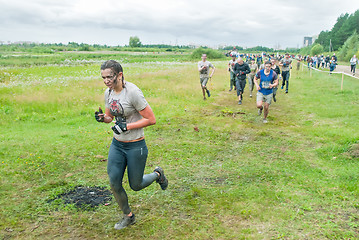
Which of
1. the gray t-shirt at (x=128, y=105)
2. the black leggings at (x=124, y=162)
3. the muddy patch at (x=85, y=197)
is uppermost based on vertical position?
the gray t-shirt at (x=128, y=105)

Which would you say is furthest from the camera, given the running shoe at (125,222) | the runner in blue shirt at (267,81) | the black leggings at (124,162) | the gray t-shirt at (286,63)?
the gray t-shirt at (286,63)

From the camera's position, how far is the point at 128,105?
3.77 meters

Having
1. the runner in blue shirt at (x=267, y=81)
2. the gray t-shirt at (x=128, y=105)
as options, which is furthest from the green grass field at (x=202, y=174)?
the gray t-shirt at (x=128, y=105)

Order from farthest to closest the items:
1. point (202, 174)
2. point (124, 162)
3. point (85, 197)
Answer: point (202, 174), point (85, 197), point (124, 162)

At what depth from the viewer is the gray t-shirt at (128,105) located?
12.3 feet

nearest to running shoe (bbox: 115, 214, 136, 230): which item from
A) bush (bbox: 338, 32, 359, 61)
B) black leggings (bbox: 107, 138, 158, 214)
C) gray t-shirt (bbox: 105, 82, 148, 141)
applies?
black leggings (bbox: 107, 138, 158, 214)

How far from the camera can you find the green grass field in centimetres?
411

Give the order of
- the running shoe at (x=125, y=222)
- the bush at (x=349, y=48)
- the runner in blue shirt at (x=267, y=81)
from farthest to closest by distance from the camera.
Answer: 1. the bush at (x=349, y=48)
2. the runner in blue shirt at (x=267, y=81)
3. the running shoe at (x=125, y=222)

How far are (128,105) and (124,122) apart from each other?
232 mm

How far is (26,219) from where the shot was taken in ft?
14.4

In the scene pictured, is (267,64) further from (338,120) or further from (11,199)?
(11,199)

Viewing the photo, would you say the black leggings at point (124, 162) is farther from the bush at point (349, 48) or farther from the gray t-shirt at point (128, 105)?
the bush at point (349, 48)

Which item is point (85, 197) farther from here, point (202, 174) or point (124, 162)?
point (202, 174)

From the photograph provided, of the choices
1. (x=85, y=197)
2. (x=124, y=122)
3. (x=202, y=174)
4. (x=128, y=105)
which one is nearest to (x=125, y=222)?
(x=85, y=197)
